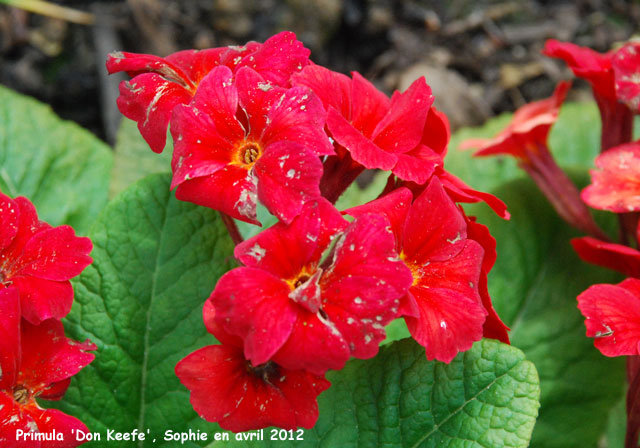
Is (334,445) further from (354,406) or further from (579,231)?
(579,231)

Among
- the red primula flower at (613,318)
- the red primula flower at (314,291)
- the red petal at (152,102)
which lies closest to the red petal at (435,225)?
the red primula flower at (314,291)

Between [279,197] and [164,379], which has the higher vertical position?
[279,197]

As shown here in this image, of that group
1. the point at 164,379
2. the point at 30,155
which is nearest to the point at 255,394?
the point at 164,379

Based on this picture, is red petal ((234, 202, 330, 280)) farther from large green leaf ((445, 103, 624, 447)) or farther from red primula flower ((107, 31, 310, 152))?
large green leaf ((445, 103, 624, 447))

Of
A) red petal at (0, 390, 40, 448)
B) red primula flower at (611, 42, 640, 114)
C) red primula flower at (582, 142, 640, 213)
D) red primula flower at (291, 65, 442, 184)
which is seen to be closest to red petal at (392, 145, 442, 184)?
red primula flower at (291, 65, 442, 184)

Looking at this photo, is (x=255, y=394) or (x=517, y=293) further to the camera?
(x=517, y=293)

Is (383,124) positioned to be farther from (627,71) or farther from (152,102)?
(627,71)
